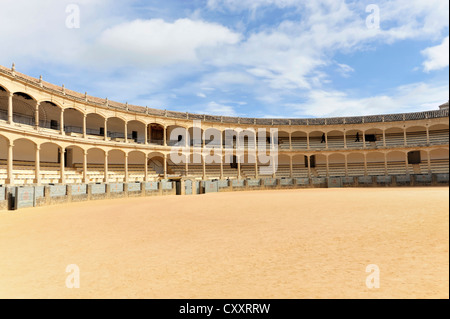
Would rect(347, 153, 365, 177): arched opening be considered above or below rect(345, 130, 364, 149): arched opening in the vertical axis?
below

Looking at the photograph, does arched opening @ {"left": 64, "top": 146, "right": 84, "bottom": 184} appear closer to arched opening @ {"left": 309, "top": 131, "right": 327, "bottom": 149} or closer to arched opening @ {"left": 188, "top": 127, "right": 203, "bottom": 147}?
arched opening @ {"left": 188, "top": 127, "right": 203, "bottom": 147}

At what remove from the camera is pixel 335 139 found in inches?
1666

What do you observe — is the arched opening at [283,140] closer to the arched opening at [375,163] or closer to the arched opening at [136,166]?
the arched opening at [375,163]

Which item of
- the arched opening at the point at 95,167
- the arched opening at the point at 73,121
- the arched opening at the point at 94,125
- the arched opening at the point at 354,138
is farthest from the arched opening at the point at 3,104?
the arched opening at the point at 354,138

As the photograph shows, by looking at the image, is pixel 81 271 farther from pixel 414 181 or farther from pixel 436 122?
pixel 436 122

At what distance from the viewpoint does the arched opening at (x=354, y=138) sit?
40.7 meters

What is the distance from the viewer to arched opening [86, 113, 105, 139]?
31067 mm

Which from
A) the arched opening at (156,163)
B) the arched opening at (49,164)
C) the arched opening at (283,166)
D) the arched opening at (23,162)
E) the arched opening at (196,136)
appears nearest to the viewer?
the arched opening at (23,162)

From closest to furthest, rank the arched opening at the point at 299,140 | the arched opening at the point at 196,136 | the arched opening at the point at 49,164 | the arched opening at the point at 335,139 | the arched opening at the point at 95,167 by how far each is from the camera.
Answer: the arched opening at the point at 49,164
the arched opening at the point at 95,167
the arched opening at the point at 196,136
the arched opening at the point at 335,139
the arched opening at the point at 299,140

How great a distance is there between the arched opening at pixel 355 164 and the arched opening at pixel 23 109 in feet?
134

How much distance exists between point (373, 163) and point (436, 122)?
930cm

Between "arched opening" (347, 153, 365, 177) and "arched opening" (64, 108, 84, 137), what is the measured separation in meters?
37.3

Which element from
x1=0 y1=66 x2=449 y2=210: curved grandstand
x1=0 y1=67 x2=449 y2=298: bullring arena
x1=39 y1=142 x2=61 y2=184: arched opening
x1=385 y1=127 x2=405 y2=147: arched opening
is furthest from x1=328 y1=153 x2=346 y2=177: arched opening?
x1=39 y1=142 x2=61 y2=184: arched opening
